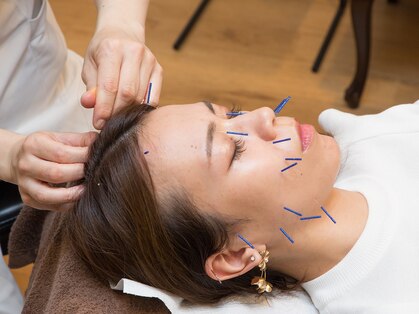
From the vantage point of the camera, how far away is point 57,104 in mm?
1397

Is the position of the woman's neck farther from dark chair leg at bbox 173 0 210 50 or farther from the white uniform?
dark chair leg at bbox 173 0 210 50

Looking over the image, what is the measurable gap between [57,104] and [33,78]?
0.09m

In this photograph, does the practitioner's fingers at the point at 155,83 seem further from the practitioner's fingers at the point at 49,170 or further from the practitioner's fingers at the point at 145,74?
the practitioner's fingers at the point at 49,170

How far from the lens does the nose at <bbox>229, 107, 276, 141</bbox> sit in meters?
1.06

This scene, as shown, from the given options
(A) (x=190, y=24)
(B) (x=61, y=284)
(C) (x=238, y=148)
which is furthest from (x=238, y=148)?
(A) (x=190, y=24)

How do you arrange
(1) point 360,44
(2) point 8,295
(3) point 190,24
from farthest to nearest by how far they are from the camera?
(3) point 190,24 → (1) point 360,44 → (2) point 8,295

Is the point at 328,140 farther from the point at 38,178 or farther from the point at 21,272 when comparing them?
the point at 21,272

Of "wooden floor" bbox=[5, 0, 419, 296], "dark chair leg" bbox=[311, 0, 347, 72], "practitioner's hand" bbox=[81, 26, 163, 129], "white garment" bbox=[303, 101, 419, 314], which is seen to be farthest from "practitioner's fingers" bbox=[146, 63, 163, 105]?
"dark chair leg" bbox=[311, 0, 347, 72]

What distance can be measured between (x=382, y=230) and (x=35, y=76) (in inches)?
32.8

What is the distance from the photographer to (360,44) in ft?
7.00

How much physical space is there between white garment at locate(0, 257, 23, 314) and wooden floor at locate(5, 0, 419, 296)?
3.80ft

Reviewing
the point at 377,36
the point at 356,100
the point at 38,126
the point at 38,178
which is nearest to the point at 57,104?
the point at 38,126

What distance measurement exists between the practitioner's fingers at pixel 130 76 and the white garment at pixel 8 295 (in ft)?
1.60

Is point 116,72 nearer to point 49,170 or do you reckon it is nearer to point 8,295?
point 49,170
